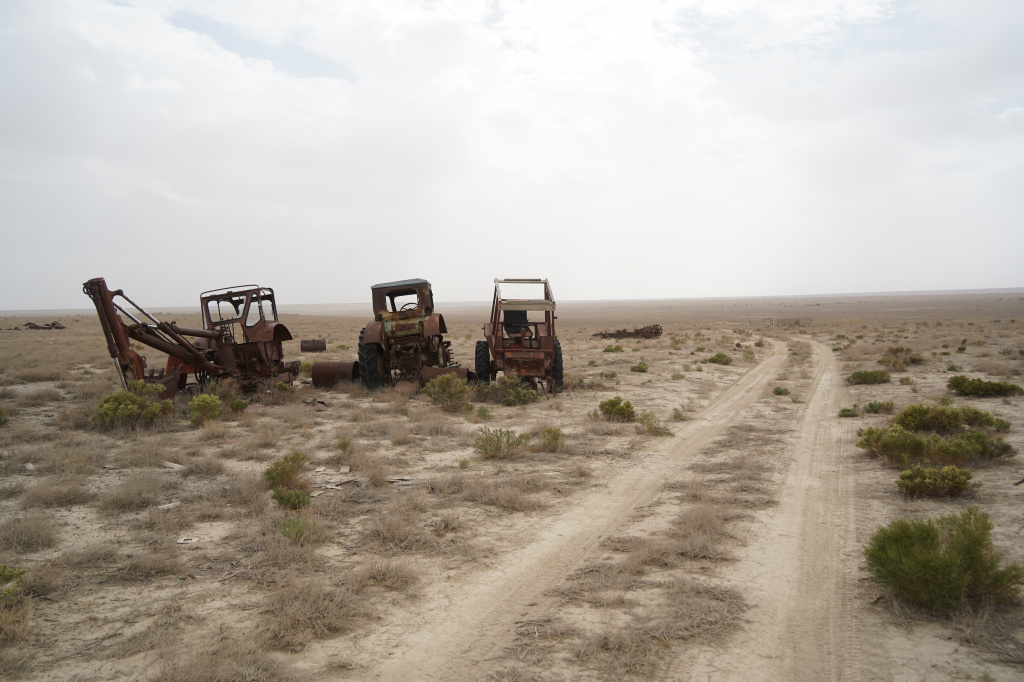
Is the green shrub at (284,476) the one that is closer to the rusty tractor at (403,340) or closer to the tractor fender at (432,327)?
the rusty tractor at (403,340)

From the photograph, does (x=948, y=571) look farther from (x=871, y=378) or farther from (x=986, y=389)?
(x=871, y=378)

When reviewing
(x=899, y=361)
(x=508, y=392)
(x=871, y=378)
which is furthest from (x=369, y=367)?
(x=899, y=361)

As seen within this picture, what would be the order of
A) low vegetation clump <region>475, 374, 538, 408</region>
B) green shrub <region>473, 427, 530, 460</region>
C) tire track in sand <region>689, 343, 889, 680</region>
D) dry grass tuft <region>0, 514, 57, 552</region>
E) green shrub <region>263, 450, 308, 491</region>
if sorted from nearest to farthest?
tire track in sand <region>689, 343, 889, 680</region>, dry grass tuft <region>0, 514, 57, 552</region>, green shrub <region>263, 450, 308, 491</region>, green shrub <region>473, 427, 530, 460</region>, low vegetation clump <region>475, 374, 538, 408</region>

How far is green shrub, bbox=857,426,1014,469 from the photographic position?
23.7ft

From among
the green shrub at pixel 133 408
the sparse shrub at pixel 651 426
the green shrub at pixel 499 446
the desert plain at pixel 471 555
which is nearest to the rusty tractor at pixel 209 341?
the green shrub at pixel 133 408

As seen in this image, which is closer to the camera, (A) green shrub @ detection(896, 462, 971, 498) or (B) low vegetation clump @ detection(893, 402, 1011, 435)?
(A) green shrub @ detection(896, 462, 971, 498)

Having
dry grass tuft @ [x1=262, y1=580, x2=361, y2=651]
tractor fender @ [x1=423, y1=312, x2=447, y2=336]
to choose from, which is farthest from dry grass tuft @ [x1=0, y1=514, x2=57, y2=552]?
tractor fender @ [x1=423, y1=312, x2=447, y2=336]

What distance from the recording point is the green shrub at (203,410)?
10.3 metres

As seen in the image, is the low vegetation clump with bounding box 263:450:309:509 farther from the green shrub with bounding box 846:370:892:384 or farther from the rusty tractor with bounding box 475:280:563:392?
the green shrub with bounding box 846:370:892:384

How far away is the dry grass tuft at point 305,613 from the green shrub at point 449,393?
7856 millimetres

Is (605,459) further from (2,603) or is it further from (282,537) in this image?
(2,603)

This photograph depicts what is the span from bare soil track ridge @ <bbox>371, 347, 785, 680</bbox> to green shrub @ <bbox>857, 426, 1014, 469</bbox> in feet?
8.91

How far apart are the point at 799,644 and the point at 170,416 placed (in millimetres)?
10788

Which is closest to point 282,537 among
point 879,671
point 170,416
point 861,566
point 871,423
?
point 879,671
